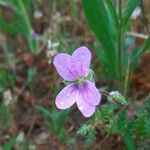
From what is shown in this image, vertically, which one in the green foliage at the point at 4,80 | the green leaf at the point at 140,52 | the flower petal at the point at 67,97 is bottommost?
the green foliage at the point at 4,80

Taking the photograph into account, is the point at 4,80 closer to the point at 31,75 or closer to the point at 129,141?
the point at 31,75

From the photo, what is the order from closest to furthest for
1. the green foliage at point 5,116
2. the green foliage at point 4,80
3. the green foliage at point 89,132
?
the green foliage at point 89,132, the green foliage at point 5,116, the green foliage at point 4,80

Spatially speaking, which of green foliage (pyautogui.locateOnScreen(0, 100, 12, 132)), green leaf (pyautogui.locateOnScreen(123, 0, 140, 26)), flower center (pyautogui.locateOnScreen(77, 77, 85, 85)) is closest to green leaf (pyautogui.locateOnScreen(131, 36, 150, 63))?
green leaf (pyautogui.locateOnScreen(123, 0, 140, 26))

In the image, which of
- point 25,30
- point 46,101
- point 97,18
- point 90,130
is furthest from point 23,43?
point 90,130

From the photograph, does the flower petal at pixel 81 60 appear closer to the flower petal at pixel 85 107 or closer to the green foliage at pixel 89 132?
the flower petal at pixel 85 107

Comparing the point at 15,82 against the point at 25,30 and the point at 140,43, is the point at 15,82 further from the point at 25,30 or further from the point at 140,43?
the point at 140,43

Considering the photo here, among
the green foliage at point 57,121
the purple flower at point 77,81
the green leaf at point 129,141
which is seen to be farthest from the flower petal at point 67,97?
the green foliage at point 57,121

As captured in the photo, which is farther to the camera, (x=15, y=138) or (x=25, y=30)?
(x=25, y=30)

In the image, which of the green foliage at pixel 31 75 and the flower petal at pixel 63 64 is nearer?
the flower petal at pixel 63 64

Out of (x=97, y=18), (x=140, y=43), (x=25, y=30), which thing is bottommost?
(x=140, y=43)
